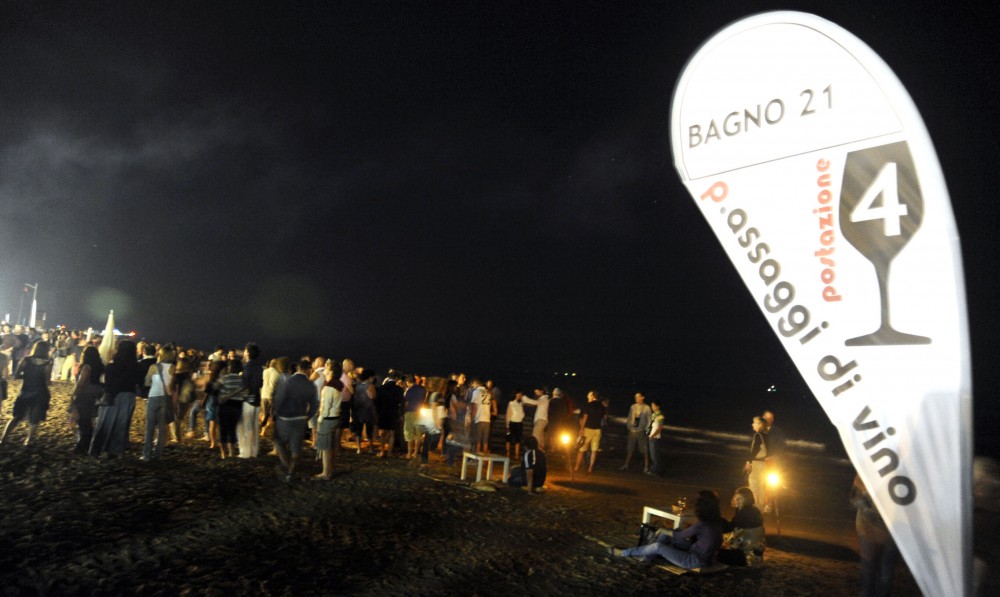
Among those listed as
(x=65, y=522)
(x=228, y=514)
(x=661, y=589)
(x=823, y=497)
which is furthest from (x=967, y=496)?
(x=823, y=497)

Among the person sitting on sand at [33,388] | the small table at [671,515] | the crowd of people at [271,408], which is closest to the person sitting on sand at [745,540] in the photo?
the small table at [671,515]

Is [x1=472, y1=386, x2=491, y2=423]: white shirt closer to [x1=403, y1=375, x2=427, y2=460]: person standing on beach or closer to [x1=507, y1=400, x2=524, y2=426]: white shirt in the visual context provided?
[x1=507, y1=400, x2=524, y2=426]: white shirt

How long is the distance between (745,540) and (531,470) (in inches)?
153

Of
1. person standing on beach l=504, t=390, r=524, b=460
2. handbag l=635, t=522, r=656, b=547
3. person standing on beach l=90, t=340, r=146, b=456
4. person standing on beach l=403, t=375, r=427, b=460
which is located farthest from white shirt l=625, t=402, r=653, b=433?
person standing on beach l=90, t=340, r=146, b=456

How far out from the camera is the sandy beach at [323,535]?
18.6 ft

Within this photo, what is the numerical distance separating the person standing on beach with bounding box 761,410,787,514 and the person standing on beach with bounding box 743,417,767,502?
6cm

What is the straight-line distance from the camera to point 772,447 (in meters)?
10.3

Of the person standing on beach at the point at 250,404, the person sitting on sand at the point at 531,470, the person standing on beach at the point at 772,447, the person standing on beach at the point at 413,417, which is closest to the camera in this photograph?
the person standing on beach at the point at 250,404

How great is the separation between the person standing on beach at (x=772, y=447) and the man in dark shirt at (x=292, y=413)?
23.7 feet

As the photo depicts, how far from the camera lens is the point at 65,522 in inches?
261

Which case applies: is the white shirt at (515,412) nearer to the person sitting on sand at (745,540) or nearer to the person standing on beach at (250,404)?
the person standing on beach at (250,404)

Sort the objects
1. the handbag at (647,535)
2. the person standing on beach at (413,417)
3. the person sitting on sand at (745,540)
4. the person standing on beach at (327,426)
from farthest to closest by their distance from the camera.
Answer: the person standing on beach at (413,417), the person standing on beach at (327,426), the handbag at (647,535), the person sitting on sand at (745,540)

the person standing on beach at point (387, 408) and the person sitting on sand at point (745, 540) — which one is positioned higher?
the person standing on beach at point (387, 408)

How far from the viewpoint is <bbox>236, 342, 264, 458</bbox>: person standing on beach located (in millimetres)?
9867
